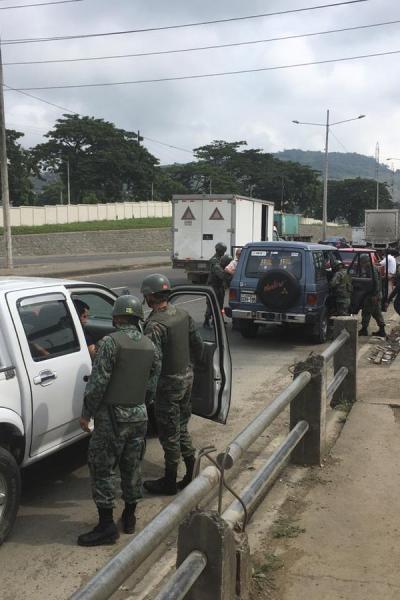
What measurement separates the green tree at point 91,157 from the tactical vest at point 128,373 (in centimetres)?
7594

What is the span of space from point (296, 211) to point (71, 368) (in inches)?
4460

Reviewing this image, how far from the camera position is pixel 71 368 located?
4.56 m

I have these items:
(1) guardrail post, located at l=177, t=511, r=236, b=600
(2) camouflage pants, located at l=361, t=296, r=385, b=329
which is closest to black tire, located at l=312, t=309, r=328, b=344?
(2) camouflage pants, located at l=361, t=296, r=385, b=329

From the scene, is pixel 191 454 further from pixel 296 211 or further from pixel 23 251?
pixel 296 211

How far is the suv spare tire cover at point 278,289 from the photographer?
1024 cm

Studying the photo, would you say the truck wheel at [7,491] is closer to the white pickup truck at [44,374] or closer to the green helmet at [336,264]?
the white pickup truck at [44,374]

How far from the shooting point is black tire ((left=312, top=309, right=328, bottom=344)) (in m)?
10.7

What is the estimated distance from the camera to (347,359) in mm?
6668

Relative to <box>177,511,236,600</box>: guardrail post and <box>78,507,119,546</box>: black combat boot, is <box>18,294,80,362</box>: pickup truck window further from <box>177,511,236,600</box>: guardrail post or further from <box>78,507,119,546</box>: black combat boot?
<box>177,511,236,600</box>: guardrail post

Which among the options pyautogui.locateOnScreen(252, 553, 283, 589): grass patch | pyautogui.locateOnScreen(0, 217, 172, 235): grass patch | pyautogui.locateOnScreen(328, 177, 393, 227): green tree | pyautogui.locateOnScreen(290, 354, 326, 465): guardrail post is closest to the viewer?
pyautogui.locateOnScreen(252, 553, 283, 589): grass patch

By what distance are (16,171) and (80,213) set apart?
883 inches

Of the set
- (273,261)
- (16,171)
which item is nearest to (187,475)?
(273,261)

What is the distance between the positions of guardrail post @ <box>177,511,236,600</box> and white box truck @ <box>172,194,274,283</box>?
17.9 m

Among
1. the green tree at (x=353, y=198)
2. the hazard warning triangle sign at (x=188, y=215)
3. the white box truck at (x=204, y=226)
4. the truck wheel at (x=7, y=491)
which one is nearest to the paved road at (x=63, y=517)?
the truck wheel at (x=7, y=491)
